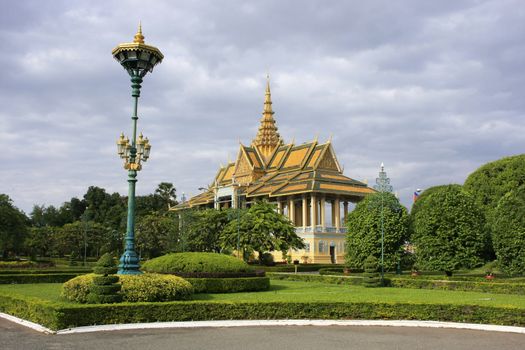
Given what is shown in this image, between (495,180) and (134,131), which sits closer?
(134,131)

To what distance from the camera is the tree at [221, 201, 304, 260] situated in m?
42.7

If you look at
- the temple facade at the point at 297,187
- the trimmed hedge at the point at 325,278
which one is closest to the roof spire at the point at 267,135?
the temple facade at the point at 297,187

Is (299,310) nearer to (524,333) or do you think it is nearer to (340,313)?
(340,313)

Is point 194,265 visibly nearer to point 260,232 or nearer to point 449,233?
point 449,233

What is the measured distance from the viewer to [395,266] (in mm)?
34406

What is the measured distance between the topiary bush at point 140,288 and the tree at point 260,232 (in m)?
25.0

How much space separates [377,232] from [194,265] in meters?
17.1


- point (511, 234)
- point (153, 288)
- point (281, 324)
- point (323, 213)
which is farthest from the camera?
point (323, 213)

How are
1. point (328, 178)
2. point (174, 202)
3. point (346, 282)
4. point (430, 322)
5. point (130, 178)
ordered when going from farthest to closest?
point (174, 202) → point (328, 178) → point (346, 282) → point (130, 178) → point (430, 322)

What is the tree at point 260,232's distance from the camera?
4266 cm

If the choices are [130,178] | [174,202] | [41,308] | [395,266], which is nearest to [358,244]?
[395,266]

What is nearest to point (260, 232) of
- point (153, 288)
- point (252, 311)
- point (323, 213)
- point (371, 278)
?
point (371, 278)

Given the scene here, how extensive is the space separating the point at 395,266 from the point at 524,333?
71.2ft

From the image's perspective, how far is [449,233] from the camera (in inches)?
1245
